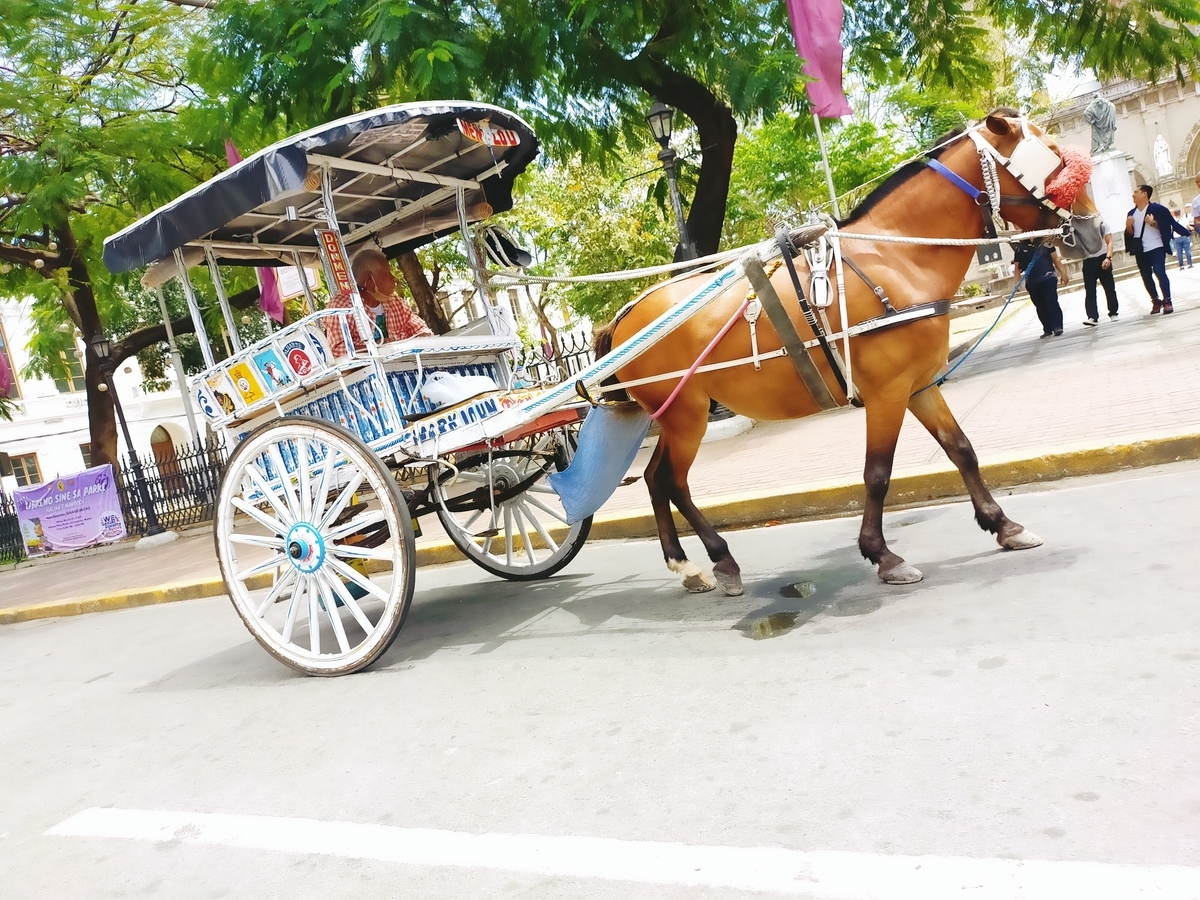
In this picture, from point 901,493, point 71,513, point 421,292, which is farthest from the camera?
point 71,513

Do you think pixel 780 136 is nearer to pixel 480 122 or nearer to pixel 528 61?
pixel 528 61

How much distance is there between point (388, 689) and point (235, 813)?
1155 millimetres

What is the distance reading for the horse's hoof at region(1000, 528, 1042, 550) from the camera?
4406 mm

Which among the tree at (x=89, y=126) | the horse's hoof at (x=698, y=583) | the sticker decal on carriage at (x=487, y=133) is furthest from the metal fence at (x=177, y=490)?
the horse's hoof at (x=698, y=583)

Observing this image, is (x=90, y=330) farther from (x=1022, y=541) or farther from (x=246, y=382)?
(x=1022, y=541)

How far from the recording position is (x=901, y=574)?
4.30 meters

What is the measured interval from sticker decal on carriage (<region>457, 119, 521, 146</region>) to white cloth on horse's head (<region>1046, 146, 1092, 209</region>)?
277 centimetres

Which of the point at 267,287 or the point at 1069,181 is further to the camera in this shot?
the point at 267,287

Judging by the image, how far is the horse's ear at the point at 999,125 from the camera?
4.12m

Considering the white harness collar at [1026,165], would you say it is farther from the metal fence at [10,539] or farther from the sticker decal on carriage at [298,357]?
the metal fence at [10,539]

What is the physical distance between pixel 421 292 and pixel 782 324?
35.3 feet

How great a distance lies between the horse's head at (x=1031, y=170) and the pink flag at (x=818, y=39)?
229 inches

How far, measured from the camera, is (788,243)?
421cm

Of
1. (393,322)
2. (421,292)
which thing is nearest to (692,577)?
(393,322)
